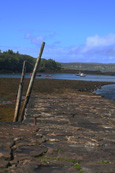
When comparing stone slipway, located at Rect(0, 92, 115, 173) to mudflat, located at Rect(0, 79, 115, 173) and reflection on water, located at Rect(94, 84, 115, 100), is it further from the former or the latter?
reflection on water, located at Rect(94, 84, 115, 100)

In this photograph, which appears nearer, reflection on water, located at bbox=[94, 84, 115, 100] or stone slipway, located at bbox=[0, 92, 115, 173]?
stone slipway, located at bbox=[0, 92, 115, 173]

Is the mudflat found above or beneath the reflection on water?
above

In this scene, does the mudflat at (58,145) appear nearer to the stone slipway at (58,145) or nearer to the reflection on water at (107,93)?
the stone slipway at (58,145)

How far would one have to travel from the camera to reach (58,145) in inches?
213

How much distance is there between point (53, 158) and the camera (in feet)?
15.2

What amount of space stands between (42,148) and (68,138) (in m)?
0.96

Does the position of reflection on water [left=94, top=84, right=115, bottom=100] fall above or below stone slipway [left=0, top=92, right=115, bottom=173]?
below

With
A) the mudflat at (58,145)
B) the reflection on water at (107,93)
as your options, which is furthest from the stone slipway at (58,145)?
the reflection on water at (107,93)

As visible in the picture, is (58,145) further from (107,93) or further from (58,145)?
(107,93)

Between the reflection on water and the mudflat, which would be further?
the reflection on water

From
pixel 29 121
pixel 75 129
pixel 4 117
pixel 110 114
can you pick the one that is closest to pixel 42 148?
pixel 75 129

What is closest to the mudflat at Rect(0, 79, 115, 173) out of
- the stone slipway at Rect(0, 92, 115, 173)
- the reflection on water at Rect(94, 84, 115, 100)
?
the stone slipway at Rect(0, 92, 115, 173)

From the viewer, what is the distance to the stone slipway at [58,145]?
4.26 metres

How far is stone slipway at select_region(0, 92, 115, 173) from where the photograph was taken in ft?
14.0
